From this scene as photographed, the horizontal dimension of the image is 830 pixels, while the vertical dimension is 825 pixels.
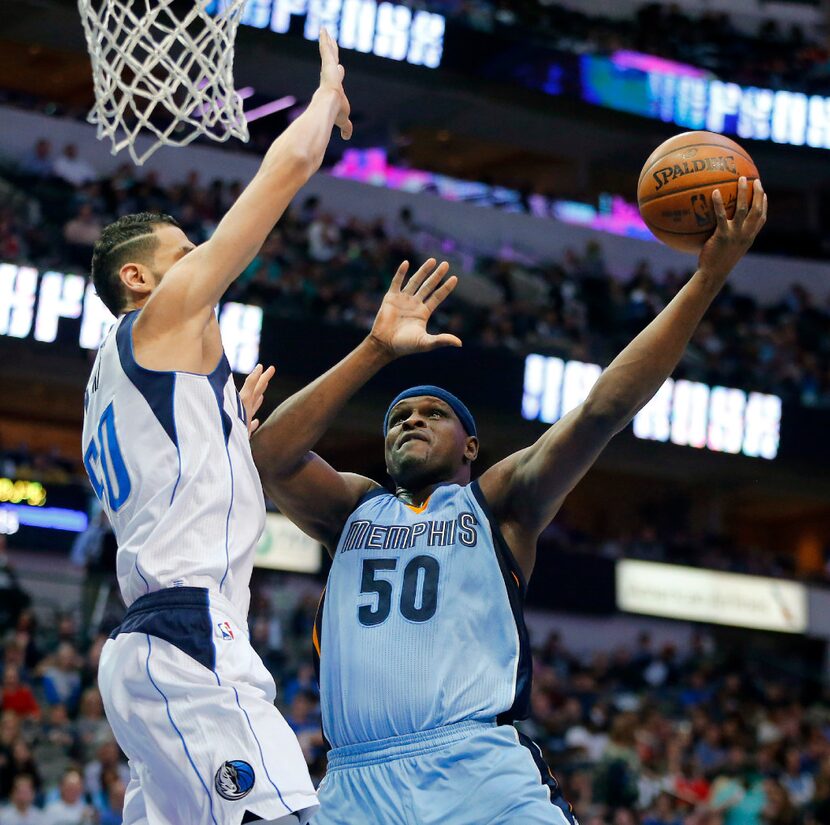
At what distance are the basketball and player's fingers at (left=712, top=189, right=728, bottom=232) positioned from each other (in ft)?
0.21

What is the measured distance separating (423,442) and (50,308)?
14001 mm

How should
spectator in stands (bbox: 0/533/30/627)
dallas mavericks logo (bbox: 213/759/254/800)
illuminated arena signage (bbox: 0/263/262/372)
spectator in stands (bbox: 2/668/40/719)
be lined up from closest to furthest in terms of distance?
dallas mavericks logo (bbox: 213/759/254/800)
spectator in stands (bbox: 2/668/40/719)
spectator in stands (bbox: 0/533/30/627)
illuminated arena signage (bbox: 0/263/262/372)

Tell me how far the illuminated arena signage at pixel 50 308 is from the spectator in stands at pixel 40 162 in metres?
2.54

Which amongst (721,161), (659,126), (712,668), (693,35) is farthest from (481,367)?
(721,161)

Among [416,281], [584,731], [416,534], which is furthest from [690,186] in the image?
[584,731]

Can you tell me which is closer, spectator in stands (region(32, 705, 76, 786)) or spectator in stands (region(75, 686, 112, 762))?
spectator in stands (region(32, 705, 76, 786))

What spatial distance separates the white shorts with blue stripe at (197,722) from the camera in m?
3.28

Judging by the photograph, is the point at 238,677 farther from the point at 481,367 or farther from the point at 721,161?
the point at 481,367

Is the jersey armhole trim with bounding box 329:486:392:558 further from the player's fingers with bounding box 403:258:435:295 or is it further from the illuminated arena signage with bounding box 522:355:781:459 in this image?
the illuminated arena signage with bounding box 522:355:781:459

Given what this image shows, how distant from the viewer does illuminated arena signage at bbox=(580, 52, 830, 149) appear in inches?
1022

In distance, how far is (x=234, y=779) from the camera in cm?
327

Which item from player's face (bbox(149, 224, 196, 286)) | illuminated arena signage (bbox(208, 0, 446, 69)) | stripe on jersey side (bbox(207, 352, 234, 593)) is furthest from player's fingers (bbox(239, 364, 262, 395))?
illuminated arena signage (bbox(208, 0, 446, 69))

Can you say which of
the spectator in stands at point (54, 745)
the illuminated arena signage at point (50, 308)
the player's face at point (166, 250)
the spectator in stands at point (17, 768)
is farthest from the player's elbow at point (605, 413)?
the illuminated arena signage at point (50, 308)

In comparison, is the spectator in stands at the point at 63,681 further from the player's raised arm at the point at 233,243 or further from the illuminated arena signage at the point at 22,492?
the player's raised arm at the point at 233,243
